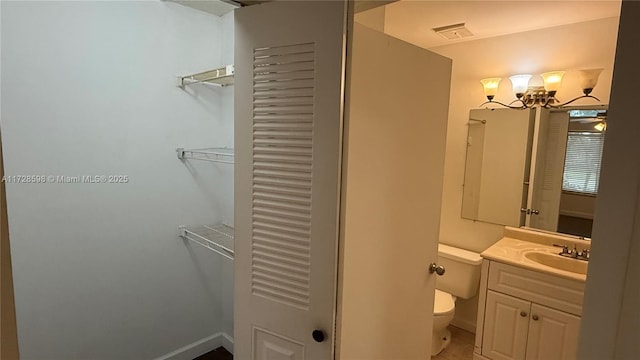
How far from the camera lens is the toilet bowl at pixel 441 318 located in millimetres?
2293

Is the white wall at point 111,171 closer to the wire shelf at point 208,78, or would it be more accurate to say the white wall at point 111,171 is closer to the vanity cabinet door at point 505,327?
the wire shelf at point 208,78

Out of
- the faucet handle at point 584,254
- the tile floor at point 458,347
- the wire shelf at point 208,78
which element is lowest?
the tile floor at point 458,347

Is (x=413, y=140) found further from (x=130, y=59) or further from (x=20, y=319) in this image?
(x=20, y=319)

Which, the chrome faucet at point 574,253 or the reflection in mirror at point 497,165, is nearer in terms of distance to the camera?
the chrome faucet at point 574,253

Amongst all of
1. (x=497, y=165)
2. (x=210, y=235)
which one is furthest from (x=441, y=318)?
(x=210, y=235)

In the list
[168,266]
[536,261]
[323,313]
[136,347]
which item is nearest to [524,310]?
[536,261]

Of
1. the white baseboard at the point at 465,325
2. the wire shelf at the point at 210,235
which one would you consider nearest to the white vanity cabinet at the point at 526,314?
the white baseboard at the point at 465,325

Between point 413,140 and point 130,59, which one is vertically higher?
point 130,59

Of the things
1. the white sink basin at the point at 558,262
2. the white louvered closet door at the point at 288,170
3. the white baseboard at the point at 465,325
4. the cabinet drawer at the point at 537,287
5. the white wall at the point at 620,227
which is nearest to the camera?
the white wall at the point at 620,227

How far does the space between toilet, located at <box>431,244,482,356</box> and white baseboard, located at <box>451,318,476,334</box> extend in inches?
7.4

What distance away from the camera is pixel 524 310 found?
2078 mm

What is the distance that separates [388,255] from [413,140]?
51cm

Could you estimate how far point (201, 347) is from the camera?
246cm

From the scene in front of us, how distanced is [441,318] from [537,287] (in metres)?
0.60
